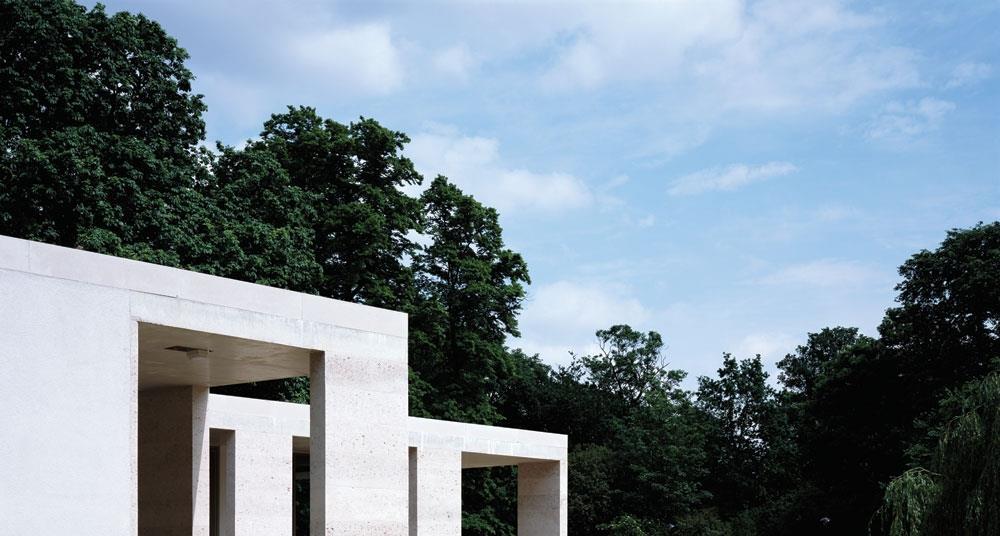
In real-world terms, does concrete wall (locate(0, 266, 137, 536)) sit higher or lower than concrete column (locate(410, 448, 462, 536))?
higher

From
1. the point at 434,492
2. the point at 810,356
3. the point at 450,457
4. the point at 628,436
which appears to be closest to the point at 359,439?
the point at 434,492

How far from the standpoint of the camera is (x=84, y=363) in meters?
10.9

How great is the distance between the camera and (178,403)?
623 inches

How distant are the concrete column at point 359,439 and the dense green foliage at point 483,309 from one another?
7.88 metres

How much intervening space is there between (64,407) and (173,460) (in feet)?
16.9

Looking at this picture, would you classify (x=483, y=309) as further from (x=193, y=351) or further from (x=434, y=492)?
(x=193, y=351)

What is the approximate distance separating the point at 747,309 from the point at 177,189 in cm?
1905

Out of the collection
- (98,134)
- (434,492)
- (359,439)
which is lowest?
(434,492)

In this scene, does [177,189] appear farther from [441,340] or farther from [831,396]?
[831,396]

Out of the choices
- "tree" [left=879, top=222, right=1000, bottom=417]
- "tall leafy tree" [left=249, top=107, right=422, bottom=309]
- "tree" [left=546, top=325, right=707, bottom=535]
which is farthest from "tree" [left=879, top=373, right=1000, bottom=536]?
"tree" [left=546, top=325, right=707, bottom=535]

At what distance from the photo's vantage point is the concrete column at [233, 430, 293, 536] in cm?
1820

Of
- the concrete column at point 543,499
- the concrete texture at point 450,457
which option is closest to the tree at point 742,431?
the concrete column at point 543,499

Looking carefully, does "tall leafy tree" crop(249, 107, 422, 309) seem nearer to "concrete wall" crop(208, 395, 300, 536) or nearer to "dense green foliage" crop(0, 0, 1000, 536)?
"dense green foliage" crop(0, 0, 1000, 536)

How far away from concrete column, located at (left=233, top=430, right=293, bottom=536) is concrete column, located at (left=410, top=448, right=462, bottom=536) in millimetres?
2859
